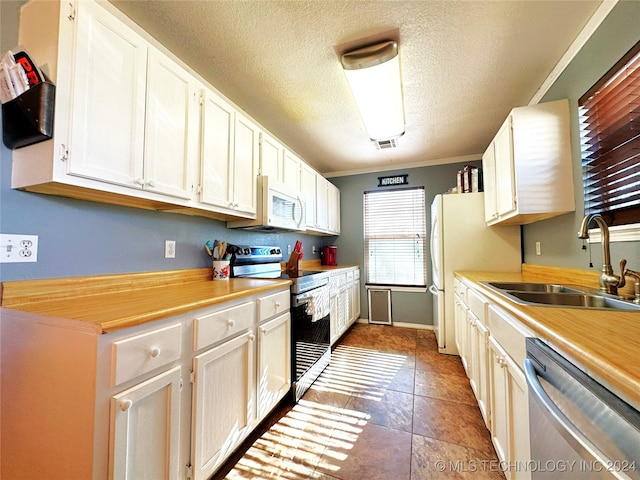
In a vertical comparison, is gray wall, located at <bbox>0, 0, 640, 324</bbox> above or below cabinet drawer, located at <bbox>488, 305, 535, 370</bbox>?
above

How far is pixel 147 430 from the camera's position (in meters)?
0.91

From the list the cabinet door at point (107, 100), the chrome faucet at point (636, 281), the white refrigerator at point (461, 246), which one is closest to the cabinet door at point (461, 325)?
the white refrigerator at point (461, 246)

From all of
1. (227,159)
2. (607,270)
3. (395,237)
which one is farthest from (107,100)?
(395,237)

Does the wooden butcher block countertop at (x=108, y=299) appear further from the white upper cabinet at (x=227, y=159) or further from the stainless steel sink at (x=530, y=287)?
the stainless steel sink at (x=530, y=287)

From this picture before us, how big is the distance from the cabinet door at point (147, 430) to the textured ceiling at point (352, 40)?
6.00ft

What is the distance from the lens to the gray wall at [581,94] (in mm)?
1219

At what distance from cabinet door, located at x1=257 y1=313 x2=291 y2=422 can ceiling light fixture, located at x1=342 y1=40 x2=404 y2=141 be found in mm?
1769

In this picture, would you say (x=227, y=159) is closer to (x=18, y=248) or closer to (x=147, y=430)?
(x=18, y=248)

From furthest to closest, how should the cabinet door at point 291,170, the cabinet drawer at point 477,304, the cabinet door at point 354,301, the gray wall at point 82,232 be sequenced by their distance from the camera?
the cabinet door at point 354,301 → the cabinet door at point 291,170 → the cabinet drawer at point 477,304 → the gray wall at point 82,232

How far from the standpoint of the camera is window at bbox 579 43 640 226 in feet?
3.88

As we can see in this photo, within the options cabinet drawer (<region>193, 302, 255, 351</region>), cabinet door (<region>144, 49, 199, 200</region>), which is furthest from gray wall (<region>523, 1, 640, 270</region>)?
cabinet door (<region>144, 49, 199, 200</region>)

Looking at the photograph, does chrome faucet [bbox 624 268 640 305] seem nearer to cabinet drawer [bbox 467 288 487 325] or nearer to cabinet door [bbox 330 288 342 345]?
cabinet drawer [bbox 467 288 487 325]

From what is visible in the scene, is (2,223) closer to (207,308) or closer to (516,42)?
(207,308)

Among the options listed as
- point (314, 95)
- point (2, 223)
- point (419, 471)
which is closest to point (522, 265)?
point (419, 471)
